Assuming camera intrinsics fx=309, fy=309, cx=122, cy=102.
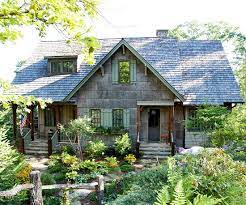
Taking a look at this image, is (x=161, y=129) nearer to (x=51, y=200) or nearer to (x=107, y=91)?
(x=107, y=91)

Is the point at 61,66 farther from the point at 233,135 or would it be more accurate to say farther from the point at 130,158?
the point at 233,135

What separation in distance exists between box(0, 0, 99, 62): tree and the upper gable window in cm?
1518

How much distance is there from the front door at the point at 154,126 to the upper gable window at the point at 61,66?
5.70 m

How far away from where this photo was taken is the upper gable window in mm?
19453

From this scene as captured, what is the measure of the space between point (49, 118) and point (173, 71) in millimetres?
8400

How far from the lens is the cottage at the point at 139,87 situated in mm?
16891

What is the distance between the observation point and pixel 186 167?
5.54 meters

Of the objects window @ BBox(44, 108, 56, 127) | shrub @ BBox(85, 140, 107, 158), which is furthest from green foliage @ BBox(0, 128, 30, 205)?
window @ BBox(44, 108, 56, 127)

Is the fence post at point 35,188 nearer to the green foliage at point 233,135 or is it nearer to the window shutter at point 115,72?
the green foliage at point 233,135

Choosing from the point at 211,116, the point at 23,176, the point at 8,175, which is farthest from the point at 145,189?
→ the point at 211,116

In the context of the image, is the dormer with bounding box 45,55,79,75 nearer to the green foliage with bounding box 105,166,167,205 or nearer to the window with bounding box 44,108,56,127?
the window with bounding box 44,108,56,127

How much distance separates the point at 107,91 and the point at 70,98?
2092 mm

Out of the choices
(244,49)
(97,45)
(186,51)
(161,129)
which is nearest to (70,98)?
(161,129)

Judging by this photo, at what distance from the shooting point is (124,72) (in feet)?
56.6
